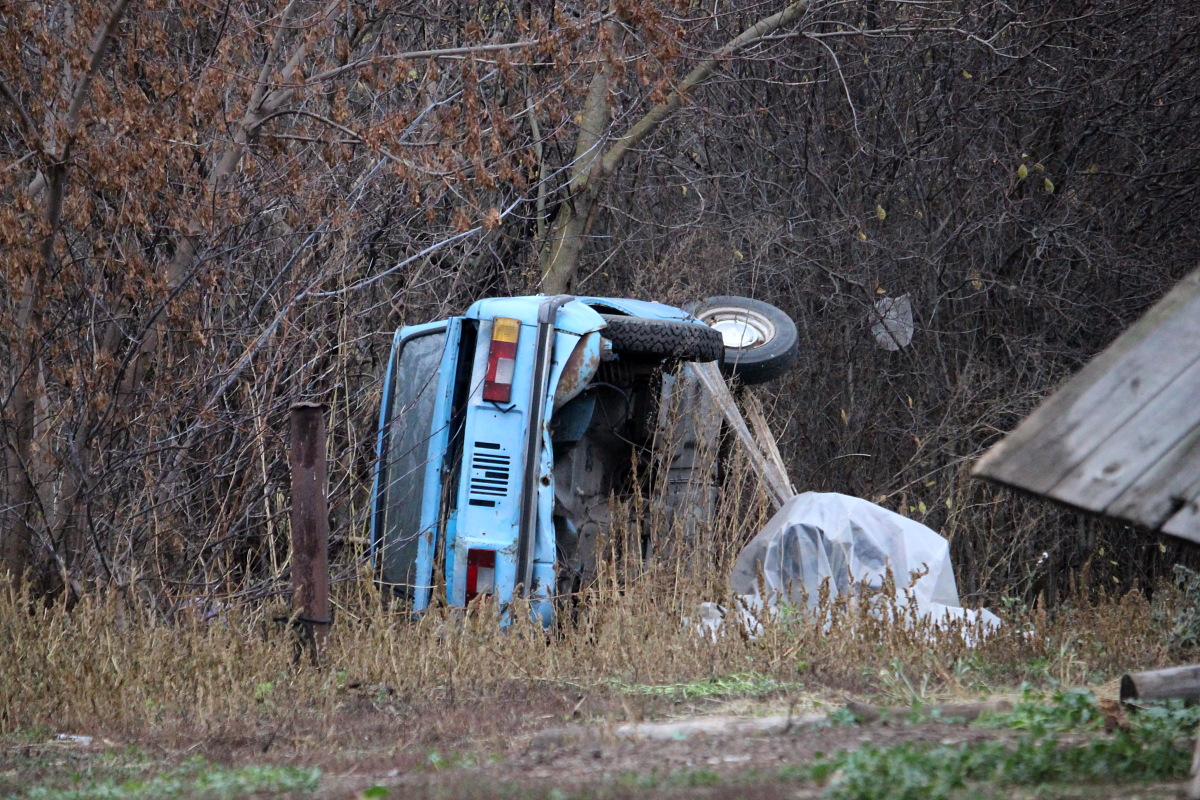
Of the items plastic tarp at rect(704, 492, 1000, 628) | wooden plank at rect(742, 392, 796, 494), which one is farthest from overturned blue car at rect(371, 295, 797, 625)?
wooden plank at rect(742, 392, 796, 494)

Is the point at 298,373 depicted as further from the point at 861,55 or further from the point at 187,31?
the point at 861,55

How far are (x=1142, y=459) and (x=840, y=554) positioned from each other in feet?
14.7

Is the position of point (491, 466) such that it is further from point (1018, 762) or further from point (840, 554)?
point (1018, 762)

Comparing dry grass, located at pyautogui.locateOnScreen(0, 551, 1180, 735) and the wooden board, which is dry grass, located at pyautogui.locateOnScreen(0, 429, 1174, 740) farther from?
the wooden board

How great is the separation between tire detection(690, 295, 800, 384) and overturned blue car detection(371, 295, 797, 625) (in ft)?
2.60

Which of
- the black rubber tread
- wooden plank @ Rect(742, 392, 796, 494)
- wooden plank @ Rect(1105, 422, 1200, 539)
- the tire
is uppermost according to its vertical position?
the tire

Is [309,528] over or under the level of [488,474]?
under

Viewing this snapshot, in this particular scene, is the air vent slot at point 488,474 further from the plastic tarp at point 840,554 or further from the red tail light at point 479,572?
the plastic tarp at point 840,554

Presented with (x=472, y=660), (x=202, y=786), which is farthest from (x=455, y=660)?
(x=202, y=786)

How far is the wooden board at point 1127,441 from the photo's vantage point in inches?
104

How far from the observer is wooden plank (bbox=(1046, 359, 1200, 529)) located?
104 inches

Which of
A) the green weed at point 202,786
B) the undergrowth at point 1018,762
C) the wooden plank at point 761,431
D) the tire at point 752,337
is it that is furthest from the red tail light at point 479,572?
the undergrowth at point 1018,762

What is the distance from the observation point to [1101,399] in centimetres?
273

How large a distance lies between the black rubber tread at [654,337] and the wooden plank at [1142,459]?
4.37 metres
